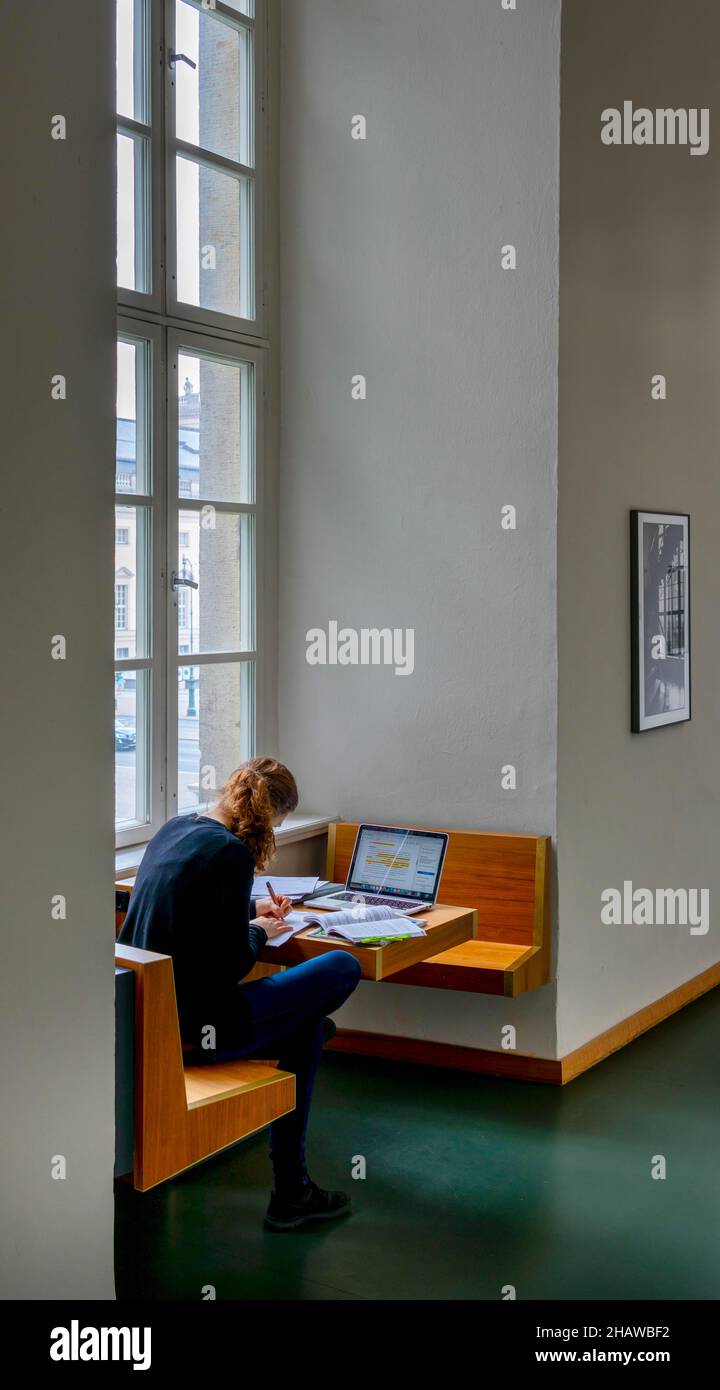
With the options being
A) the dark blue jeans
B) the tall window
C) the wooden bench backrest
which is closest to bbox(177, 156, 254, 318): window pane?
the tall window

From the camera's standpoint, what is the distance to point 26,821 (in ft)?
8.95

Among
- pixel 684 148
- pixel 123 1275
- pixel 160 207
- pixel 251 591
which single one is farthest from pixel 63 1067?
pixel 684 148

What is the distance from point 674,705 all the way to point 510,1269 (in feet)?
9.30

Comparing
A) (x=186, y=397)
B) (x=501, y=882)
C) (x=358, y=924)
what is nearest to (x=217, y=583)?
(x=186, y=397)

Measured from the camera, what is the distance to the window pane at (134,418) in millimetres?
4715

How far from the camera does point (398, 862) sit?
15.2ft

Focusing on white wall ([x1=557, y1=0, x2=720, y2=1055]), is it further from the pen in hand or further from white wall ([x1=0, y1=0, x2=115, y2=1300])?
white wall ([x1=0, y1=0, x2=115, y2=1300])

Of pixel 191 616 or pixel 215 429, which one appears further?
pixel 215 429

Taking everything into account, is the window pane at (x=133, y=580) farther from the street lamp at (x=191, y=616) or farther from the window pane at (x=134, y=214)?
the window pane at (x=134, y=214)

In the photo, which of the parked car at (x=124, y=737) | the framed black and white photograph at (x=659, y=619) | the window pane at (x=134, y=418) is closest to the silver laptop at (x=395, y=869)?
the parked car at (x=124, y=737)

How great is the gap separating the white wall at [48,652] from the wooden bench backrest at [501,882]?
7.54 ft

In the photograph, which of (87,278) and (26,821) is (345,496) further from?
(26,821)

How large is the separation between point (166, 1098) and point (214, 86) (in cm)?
377

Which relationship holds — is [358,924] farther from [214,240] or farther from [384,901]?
[214,240]
